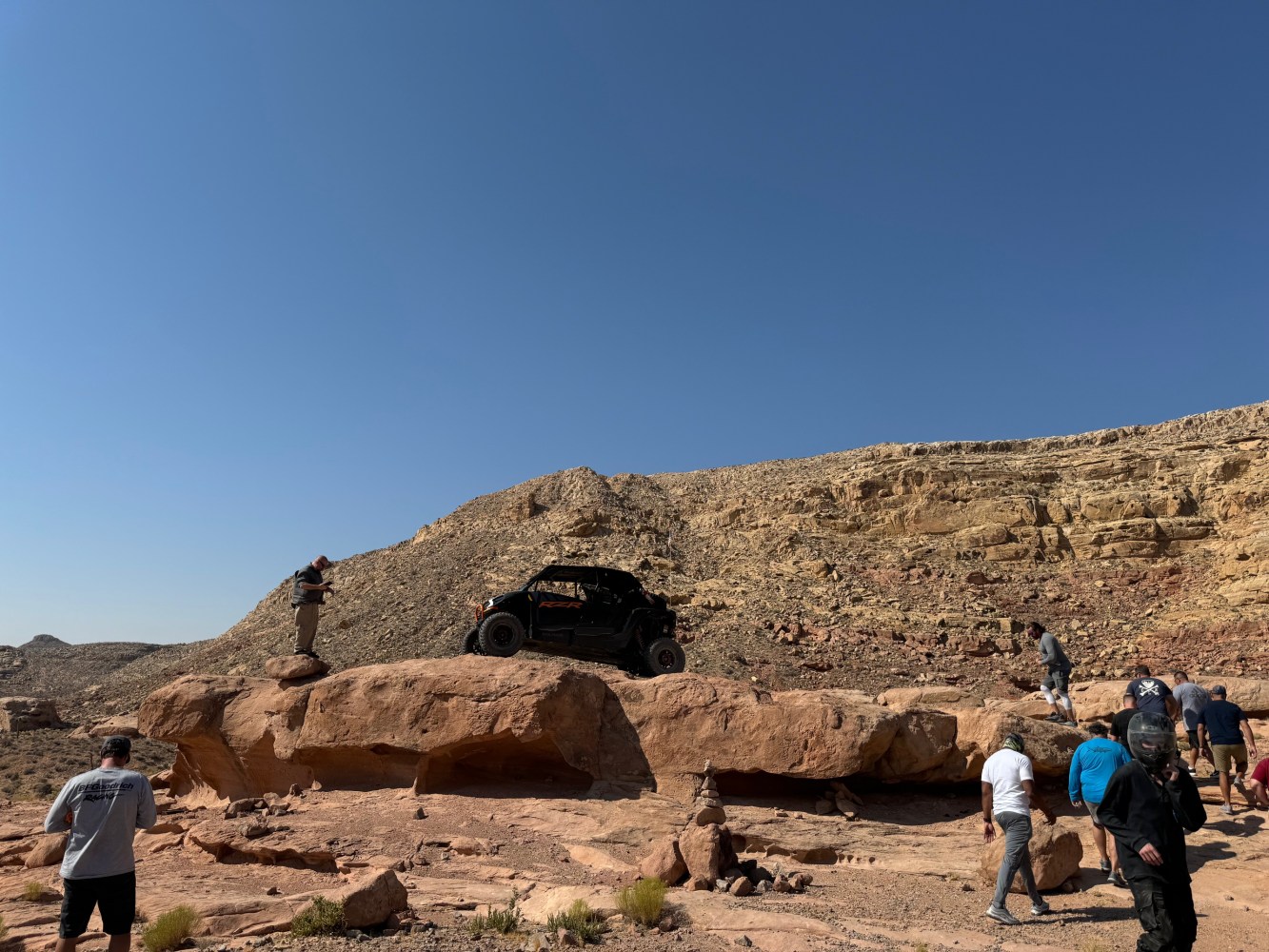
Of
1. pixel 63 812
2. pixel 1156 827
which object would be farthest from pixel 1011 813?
pixel 63 812

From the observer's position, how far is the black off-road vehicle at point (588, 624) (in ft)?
43.3

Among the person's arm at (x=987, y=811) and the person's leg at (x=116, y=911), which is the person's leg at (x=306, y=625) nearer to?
the person's leg at (x=116, y=911)

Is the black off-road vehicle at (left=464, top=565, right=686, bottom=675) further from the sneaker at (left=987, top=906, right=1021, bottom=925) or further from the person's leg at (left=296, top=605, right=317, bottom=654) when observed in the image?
the sneaker at (left=987, top=906, right=1021, bottom=925)

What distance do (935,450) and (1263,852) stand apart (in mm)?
38954

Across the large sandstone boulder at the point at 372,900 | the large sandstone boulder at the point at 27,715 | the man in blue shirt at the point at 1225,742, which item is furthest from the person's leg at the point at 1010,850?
the large sandstone boulder at the point at 27,715

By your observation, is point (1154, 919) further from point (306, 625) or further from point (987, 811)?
point (306, 625)

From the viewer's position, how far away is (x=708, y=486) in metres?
47.4

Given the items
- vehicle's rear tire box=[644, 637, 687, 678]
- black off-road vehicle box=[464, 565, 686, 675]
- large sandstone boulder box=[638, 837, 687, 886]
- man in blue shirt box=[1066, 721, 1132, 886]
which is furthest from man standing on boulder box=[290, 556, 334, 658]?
man in blue shirt box=[1066, 721, 1132, 886]

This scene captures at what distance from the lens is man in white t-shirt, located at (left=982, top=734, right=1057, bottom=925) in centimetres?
643

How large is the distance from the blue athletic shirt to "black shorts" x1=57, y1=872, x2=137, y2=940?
701cm

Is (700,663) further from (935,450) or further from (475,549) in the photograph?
(935,450)

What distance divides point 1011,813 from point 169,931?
6.64 meters

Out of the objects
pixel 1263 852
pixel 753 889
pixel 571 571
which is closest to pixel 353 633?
pixel 571 571

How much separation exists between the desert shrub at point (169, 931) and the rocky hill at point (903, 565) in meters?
18.1
